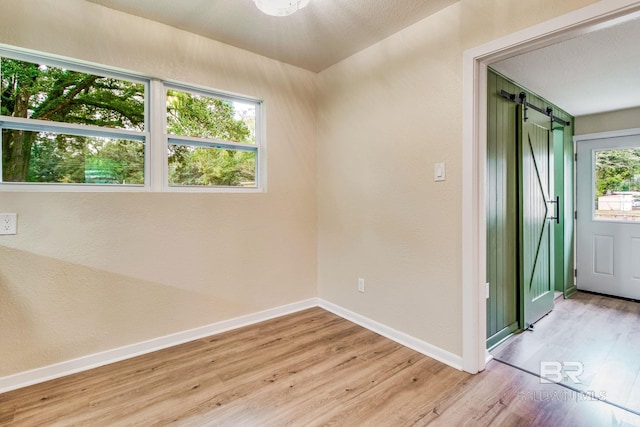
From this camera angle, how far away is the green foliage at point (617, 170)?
3.62 metres

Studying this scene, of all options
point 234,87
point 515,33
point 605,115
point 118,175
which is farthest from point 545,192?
point 118,175

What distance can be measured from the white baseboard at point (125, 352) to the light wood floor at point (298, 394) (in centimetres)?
6

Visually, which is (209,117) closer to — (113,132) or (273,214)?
(113,132)

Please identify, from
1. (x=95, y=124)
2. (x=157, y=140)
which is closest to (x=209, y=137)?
(x=157, y=140)

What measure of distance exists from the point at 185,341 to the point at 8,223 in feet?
4.82

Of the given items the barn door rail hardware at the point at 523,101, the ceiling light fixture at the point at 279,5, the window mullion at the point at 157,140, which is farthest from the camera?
the barn door rail hardware at the point at 523,101

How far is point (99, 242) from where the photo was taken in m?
2.21

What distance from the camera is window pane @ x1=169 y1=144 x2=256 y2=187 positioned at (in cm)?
259

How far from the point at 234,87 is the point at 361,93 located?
46.8 inches

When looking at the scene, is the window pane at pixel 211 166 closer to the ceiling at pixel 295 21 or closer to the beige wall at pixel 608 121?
the ceiling at pixel 295 21

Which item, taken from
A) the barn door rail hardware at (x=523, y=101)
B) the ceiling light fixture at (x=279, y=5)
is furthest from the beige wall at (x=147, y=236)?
the barn door rail hardware at (x=523, y=101)

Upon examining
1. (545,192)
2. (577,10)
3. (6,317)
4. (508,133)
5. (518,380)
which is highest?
(577,10)

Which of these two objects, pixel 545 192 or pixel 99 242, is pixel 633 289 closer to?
pixel 545 192

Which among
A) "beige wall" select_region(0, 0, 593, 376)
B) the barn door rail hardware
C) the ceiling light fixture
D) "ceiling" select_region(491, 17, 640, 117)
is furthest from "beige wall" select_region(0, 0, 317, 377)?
"ceiling" select_region(491, 17, 640, 117)
